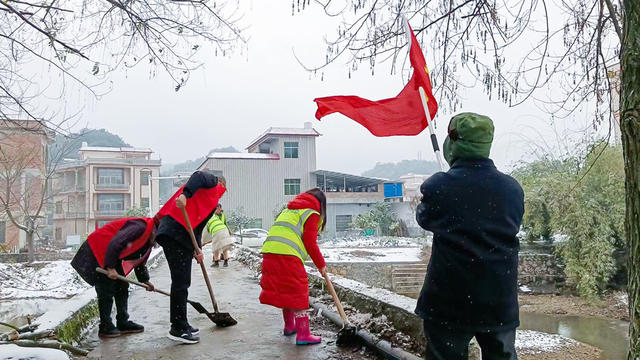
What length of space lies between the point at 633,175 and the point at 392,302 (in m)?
2.07

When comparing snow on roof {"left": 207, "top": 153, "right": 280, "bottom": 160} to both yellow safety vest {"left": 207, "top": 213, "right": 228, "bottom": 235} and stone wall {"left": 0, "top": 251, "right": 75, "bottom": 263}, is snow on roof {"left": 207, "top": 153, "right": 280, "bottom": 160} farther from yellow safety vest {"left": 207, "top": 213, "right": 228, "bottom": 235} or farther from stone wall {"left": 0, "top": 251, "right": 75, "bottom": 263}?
yellow safety vest {"left": 207, "top": 213, "right": 228, "bottom": 235}

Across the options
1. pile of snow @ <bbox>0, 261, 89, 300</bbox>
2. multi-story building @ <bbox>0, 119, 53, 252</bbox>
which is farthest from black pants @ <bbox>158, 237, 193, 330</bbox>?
multi-story building @ <bbox>0, 119, 53, 252</bbox>

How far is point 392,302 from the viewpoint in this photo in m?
4.04

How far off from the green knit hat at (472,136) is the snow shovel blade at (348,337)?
2089 mm

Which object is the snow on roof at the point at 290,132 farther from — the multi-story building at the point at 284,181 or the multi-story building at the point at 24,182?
the multi-story building at the point at 24,182

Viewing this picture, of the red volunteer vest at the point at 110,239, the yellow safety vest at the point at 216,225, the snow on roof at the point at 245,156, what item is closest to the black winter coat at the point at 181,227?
the red volunteer vest at the point at 110,239

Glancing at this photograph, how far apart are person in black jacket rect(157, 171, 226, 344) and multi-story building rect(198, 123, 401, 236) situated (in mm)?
27913

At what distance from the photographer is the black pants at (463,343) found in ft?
7.43

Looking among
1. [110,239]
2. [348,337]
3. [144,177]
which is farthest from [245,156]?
[348,337]

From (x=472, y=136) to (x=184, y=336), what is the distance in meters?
3.03

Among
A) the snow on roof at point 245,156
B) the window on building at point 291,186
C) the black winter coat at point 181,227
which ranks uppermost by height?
the snow on roof at point 245,156

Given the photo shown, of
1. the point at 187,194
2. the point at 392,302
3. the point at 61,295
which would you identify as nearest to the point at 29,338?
the point at 187,194

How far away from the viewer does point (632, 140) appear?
2529 millimetres

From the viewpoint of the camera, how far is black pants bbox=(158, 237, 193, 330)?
4.25 meters
